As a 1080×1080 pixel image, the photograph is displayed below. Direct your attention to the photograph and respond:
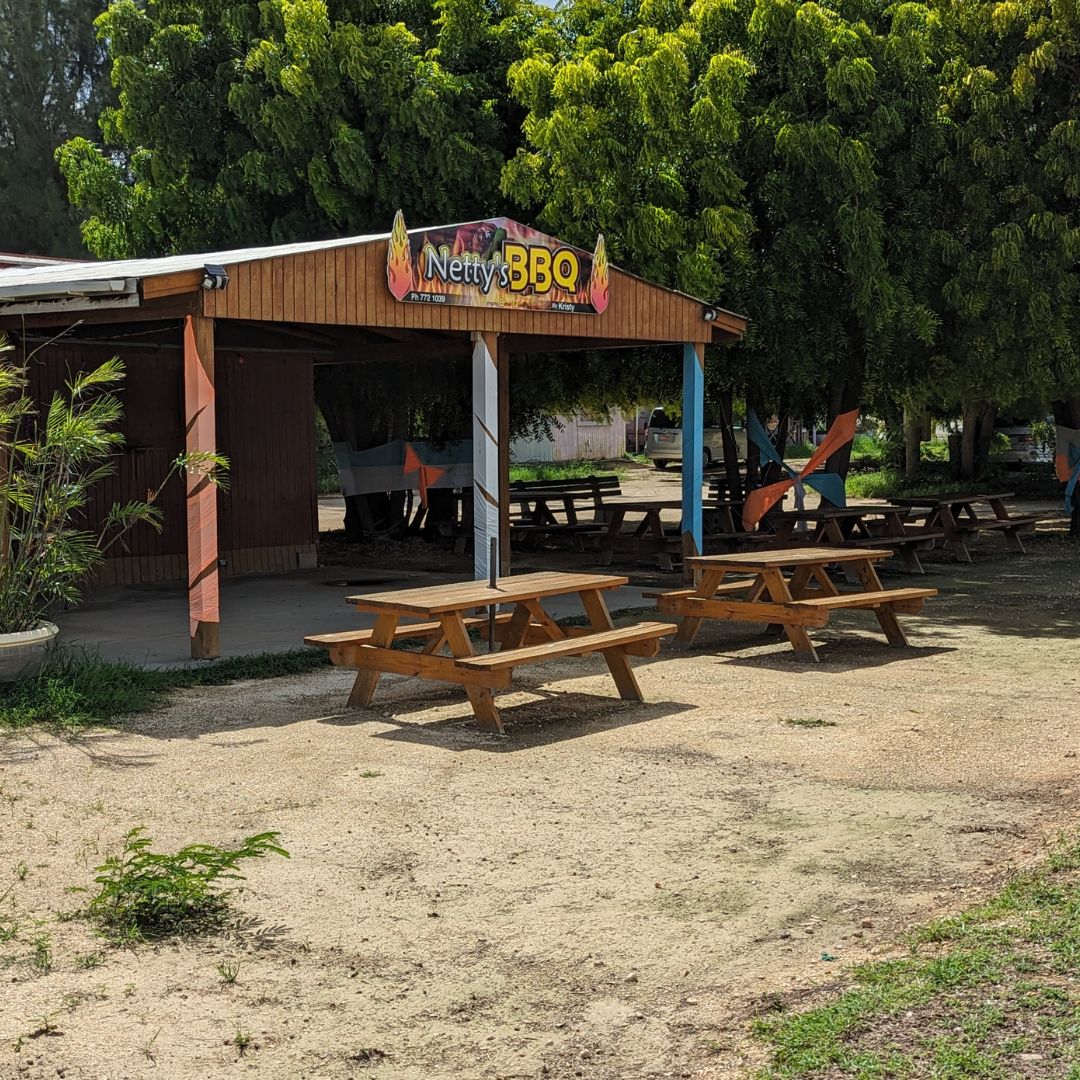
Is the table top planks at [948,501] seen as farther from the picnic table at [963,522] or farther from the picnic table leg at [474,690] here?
the picnic table leg at [474,690]

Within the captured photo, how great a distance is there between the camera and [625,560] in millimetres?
17266

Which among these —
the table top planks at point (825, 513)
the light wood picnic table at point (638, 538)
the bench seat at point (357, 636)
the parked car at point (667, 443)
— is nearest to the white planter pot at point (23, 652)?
the bench seat at point (357, 636)

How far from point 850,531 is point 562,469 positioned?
21.0 metres

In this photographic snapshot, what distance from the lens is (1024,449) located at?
33281mm

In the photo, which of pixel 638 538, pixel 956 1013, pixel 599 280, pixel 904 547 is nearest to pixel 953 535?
pixel 904 547

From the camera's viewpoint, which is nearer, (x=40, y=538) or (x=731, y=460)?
(x=40, y=538)

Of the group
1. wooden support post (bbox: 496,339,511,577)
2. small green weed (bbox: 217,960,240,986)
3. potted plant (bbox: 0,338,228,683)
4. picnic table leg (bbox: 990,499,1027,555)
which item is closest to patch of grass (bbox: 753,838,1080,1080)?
small green weed (bbox: 217,960,240,986)

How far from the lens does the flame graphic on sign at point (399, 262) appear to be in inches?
424

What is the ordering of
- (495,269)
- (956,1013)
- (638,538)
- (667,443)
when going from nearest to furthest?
(956,1013)
(495,269)
(638,538)
(667,443)

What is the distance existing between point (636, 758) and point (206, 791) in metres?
2.10

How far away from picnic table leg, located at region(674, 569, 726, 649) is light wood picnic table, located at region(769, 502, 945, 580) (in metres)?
4.89

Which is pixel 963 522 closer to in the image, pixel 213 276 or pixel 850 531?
pixel 850 531

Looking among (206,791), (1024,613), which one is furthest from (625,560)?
(206,791)

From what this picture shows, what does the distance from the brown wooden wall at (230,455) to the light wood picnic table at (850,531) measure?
544cm
